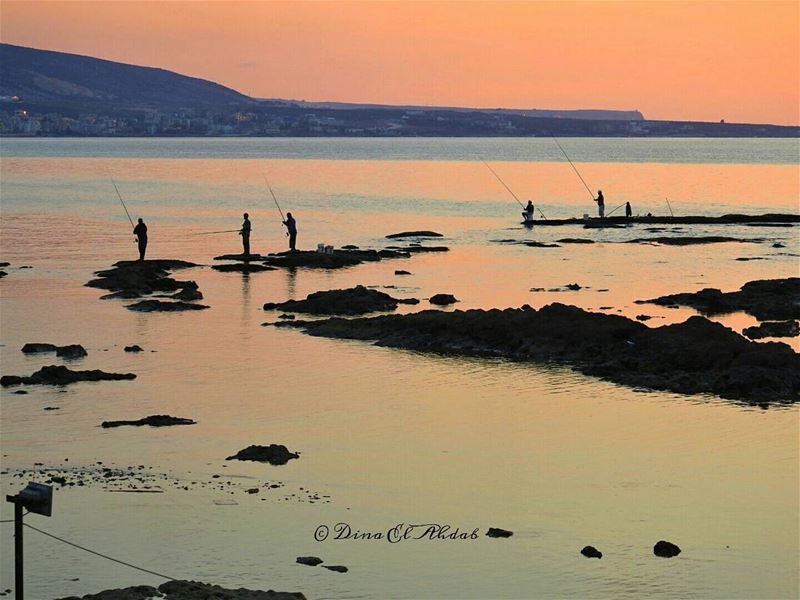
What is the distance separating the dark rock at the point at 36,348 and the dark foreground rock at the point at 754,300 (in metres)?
15.3

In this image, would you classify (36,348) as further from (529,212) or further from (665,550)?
(529,212)

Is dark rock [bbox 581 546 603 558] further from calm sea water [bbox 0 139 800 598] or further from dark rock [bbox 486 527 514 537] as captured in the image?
dark rock [bbox 486 527 514 537]

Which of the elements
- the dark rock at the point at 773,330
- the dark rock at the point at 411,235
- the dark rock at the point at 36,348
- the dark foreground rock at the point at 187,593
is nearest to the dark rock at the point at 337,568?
the dark foreground rock at the point at 187,593

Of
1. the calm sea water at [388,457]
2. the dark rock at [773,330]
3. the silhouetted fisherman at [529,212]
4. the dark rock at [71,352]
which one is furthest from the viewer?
the silhouetted fisherman at [529,212]

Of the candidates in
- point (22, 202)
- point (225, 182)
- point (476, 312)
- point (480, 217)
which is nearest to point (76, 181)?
point (225, 182)

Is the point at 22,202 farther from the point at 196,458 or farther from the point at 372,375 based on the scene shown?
the point at 196,458

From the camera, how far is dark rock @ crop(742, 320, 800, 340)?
29453mm

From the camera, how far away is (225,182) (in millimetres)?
124500

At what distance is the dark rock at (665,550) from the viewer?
15.4 m

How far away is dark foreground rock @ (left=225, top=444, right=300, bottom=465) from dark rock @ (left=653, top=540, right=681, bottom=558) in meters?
5.80

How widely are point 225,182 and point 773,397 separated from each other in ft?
342

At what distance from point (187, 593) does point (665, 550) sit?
5.44 meters

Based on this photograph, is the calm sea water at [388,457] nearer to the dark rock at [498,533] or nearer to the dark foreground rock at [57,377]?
the dark rock at [498,533]

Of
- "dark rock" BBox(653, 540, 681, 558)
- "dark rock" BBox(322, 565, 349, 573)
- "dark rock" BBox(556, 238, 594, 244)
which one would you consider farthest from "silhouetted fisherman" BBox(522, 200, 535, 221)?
"dark rock" BBox(322, 565, 349, 573)
